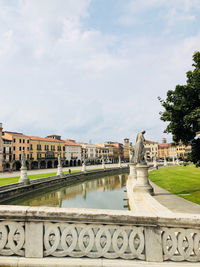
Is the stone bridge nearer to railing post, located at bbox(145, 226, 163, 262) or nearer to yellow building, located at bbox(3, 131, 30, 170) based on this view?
railing post, located at bbox(145, 226, 163, 262)

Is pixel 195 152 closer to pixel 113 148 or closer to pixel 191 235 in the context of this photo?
pixel 191 235

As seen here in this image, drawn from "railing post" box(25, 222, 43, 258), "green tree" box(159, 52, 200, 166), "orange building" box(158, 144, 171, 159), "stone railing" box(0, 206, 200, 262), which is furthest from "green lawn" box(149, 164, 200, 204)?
"orange building" box(158, 144, 171, 159)

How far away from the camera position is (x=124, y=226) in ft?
10.4

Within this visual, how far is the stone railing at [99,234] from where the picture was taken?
304 cm

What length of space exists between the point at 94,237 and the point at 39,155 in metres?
74.0

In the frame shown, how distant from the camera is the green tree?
Answer: 11.3 metres

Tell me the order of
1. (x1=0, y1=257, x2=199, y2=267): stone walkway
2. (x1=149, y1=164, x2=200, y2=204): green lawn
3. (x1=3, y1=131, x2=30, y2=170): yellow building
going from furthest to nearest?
(x1=3, y1=131, x2=30, y2=170): yellow building < (x1=149, y1=164, x2=200, y2=204): green lawn < (x1=0, y1=257, x2=199, y2=267): stone walkway

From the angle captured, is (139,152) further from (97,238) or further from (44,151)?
(44,151)

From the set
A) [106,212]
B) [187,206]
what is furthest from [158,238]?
[187,206]

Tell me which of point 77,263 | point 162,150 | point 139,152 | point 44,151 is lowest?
point 77,263

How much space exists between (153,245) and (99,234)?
0.83 m

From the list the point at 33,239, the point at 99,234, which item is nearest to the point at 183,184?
the point at 99,234

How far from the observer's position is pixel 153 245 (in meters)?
3.03

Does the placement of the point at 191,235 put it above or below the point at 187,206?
above
